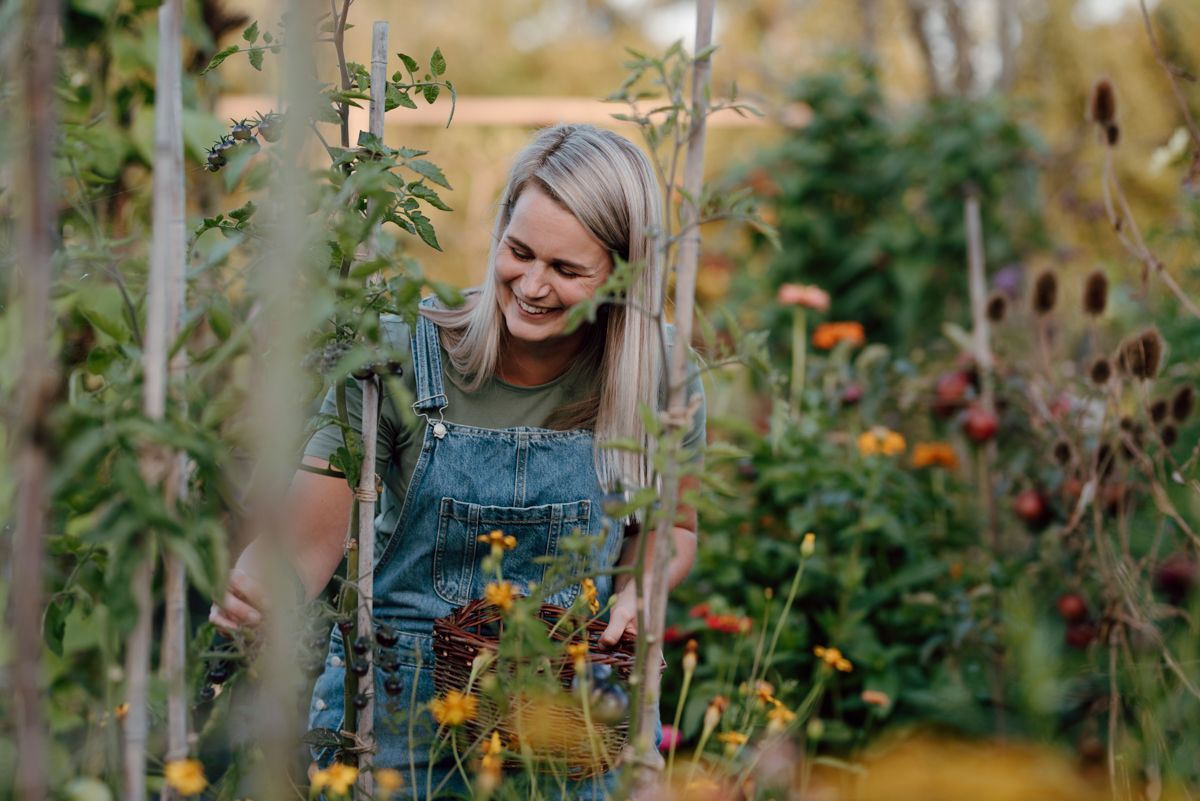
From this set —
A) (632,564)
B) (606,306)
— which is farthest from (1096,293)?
(632,564)

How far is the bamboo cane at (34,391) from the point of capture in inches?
27.4

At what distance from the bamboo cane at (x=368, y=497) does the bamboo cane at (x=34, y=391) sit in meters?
0.53

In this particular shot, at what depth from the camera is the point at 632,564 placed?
1645mm

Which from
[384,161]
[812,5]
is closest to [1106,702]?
[384,161]

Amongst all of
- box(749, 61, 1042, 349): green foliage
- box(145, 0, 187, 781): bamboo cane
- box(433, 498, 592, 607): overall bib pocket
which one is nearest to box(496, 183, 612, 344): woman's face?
box(433, 498, 592, 607): overall bib pocket

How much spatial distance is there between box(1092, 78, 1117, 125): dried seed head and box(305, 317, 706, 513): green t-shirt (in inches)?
40.6

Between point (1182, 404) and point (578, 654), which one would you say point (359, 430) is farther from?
point (1182, 404)

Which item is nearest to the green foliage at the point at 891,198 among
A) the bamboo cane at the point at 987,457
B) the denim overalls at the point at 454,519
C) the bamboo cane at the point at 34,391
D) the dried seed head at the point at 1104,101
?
the bamboo cane at the point at 987,457

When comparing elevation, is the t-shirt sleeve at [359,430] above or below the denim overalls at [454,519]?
above

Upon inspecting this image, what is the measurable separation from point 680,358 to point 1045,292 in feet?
4.77

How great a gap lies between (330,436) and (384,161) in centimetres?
52

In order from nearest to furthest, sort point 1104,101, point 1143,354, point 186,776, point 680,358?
point 186,776
point 680,358
point 1143,354
point 1104,101

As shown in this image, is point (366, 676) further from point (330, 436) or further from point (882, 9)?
point (882, 9)

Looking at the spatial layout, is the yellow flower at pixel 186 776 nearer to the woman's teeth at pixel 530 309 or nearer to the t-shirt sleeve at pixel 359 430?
the t-shirt sleeve at pixel 359 430
